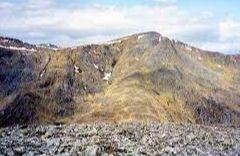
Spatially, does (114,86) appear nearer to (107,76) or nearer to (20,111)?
(107,76)

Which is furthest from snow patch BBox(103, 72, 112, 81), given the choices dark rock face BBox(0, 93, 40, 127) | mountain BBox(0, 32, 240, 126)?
dark rock face BBox(0, 93, 40, 127)

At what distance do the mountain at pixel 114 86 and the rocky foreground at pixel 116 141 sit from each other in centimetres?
7699

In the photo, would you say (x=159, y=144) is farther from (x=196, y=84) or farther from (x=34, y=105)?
(x=196, y=84)

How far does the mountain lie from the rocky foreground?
77.0 meters

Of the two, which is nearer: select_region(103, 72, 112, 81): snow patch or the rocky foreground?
the rocky foreground

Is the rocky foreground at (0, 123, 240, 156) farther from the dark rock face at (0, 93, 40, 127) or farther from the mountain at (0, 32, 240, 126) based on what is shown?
the dark rock face at (0, 93, 40, 127)

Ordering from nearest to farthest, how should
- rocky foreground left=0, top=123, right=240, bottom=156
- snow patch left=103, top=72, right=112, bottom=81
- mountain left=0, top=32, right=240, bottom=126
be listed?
rocky foreground left=0, top=123, right=240, bottom=156
mountain left=0, top=32, right=240, bottom=126
snow patch left=103, top=72, right=112, bottom=81

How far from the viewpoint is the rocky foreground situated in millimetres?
50344

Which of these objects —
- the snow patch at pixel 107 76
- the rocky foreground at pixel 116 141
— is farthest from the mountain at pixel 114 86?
the rocky foreground at pixel 116 141

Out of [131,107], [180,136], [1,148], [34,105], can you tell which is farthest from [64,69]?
[1,148]

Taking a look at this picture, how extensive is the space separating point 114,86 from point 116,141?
388ft

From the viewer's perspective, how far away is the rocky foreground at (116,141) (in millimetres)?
50344

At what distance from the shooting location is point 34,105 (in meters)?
162

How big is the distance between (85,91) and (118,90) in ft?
38.0
